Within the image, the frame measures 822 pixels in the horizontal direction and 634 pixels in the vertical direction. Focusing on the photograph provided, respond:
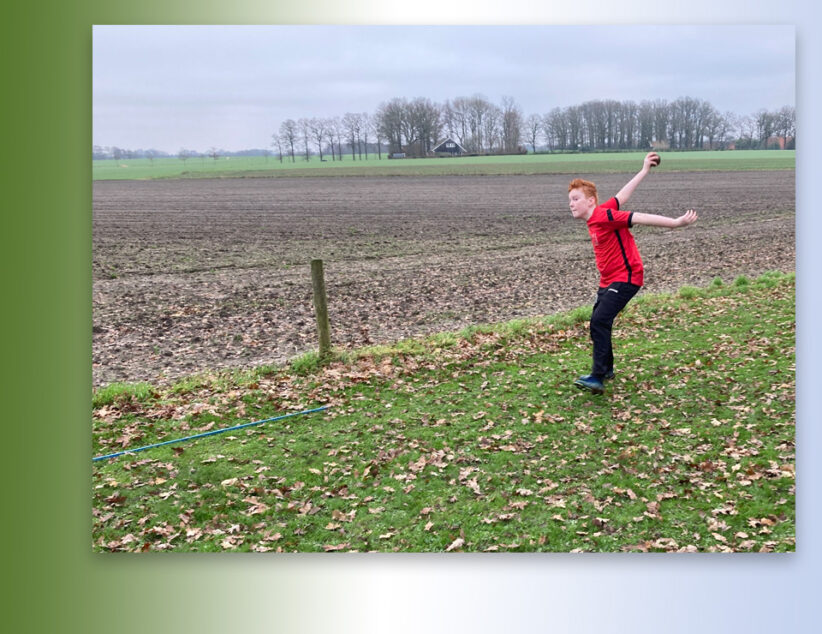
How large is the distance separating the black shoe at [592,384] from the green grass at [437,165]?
1.57m

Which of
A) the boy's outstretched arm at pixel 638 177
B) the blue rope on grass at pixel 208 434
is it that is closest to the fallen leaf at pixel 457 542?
the blue rope on grass at pixel 208 434

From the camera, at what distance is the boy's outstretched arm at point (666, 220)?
4.96 m

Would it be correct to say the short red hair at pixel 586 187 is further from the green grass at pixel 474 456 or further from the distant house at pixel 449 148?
the green grass at pixel 474 456

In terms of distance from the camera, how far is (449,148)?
640 cm

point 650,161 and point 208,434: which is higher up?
point 650,161

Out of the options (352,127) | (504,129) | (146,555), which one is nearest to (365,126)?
(352,127)

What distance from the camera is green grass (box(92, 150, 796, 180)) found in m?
5.93

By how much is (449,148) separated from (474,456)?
2498 mm

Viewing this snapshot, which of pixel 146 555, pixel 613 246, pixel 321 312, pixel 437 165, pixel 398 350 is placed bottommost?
pixel 146 555

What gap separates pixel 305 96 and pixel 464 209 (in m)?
4.75

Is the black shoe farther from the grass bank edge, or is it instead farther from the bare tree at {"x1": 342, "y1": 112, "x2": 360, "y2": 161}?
the bare tree at {"x1": 342, "y1": 112, "x2": 360, "y2": 161}

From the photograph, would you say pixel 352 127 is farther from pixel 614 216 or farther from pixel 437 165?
pixel 614 216
